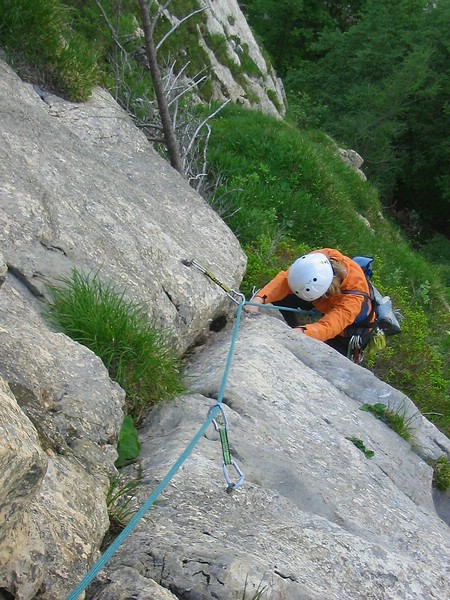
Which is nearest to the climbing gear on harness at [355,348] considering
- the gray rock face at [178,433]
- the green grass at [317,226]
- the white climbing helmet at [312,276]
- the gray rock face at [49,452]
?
the white climbing helmet at [312,276]

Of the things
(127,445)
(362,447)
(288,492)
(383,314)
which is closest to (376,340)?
(383,314)

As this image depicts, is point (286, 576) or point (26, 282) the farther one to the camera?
point (26, 282)

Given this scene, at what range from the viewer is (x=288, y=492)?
12.2ft

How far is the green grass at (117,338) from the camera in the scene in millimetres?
3998

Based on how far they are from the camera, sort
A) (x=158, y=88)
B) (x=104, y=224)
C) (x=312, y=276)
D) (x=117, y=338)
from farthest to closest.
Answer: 1. (x=158, y=88)
2. (x=312, y=276)
3. (x=104, y=224)
4. (x=117, y=338)

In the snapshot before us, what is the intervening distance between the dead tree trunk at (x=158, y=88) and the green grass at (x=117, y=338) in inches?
132

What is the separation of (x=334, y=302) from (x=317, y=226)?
150 inches

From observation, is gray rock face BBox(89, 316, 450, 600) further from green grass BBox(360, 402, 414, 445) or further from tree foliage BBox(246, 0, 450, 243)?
tree foliage BBox(246, 0, 450, 243)

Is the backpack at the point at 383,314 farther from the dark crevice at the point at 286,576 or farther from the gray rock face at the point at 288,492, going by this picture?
the dark crevice at the point at 286,576

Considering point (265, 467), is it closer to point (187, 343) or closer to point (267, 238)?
point (187, 343)

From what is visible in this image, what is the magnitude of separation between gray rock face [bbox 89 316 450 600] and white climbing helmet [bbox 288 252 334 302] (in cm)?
53

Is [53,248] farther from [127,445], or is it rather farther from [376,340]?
[376,340]

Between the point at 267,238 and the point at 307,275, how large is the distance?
2053 millimetres

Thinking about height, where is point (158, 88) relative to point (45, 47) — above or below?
above
